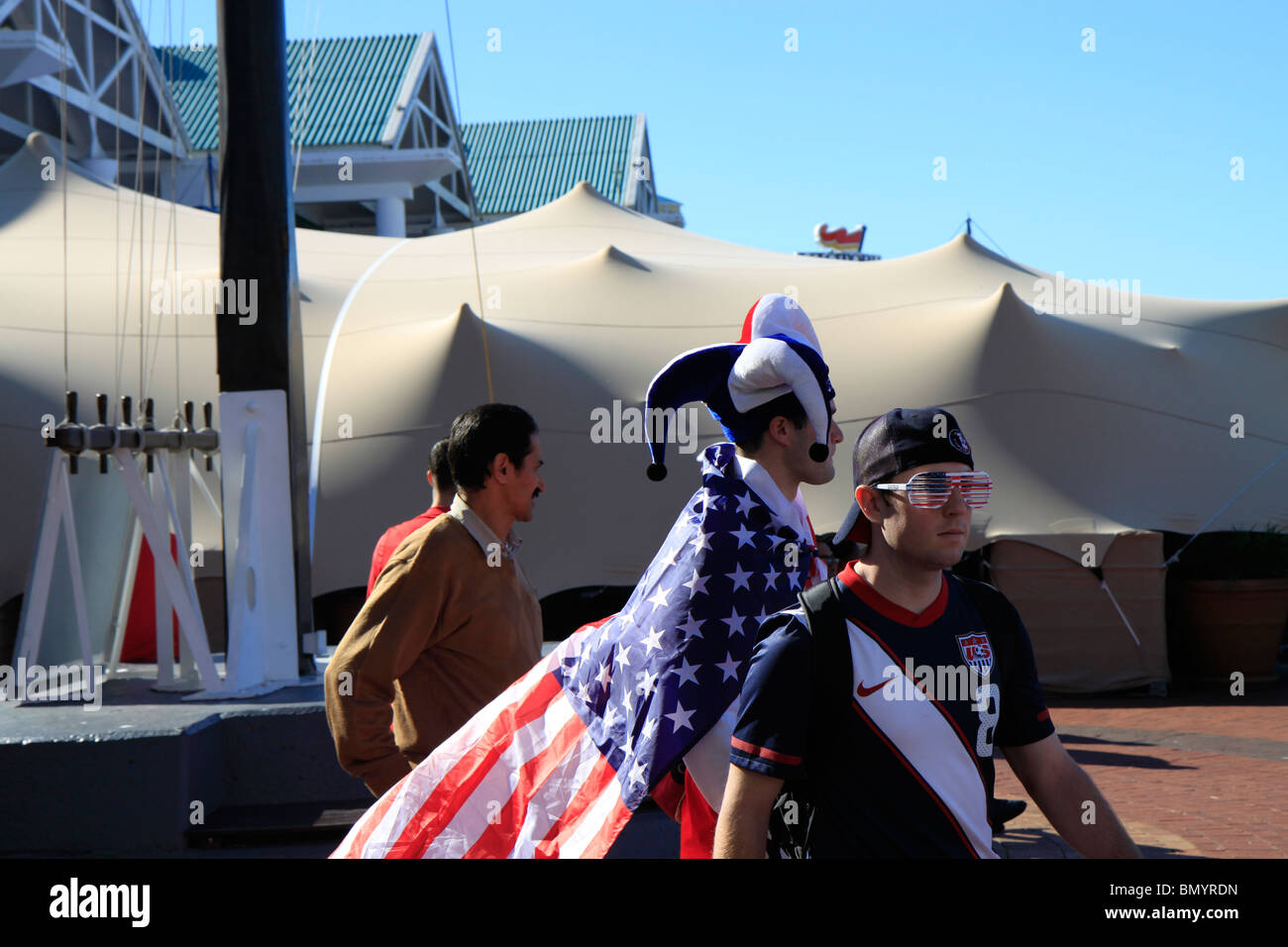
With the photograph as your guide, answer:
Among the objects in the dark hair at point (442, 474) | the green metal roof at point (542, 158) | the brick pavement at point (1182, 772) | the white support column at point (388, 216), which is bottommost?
the brick pavement at point (1182, 772)

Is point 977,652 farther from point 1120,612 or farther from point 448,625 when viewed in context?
point 1120,612

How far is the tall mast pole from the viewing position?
21.5 ft

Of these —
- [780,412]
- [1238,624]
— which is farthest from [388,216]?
[780,412]

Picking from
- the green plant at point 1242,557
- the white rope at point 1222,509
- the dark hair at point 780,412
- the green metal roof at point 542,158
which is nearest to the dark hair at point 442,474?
the dark hair at point 780,412

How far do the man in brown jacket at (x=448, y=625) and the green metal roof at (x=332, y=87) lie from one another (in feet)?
77.0

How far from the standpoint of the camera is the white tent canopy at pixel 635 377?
36.2ft

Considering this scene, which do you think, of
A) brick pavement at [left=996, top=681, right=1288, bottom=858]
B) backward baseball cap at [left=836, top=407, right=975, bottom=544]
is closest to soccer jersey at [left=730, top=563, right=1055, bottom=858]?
backward baseball cap at [left=836, top=407, right=975, bottom=544]

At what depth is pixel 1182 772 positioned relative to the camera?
24.9 ft

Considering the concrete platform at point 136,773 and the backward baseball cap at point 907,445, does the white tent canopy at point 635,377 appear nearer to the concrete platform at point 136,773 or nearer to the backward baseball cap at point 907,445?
the concrete platform at point 136,773

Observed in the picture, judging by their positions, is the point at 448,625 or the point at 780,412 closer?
the point at 780,412

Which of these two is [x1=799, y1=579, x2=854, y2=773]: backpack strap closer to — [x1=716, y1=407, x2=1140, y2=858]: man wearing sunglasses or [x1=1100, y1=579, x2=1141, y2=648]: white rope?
[x1=716, y1=407, x2=1140, y2=858]: man wearing sunglasses

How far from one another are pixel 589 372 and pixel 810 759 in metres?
9.90

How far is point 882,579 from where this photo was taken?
2.10m

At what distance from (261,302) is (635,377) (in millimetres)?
5604
